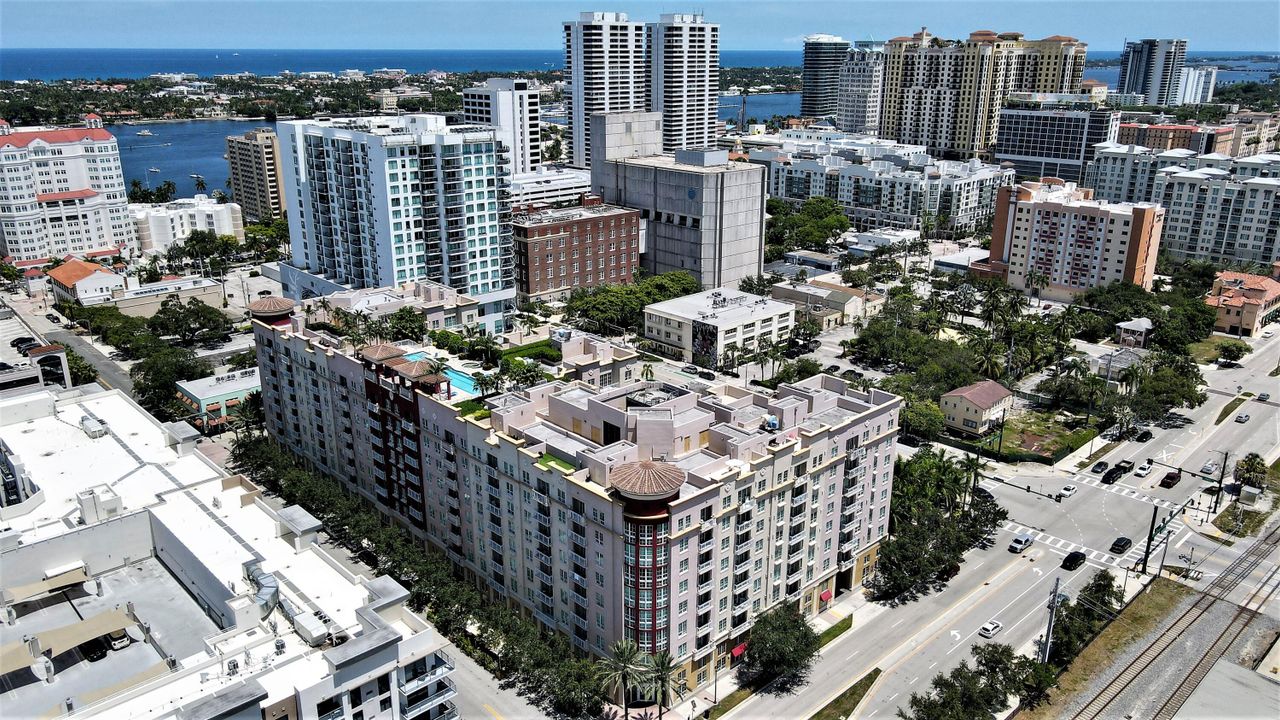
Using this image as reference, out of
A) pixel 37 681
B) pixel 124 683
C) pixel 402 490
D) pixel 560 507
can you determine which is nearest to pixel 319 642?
pixel 124 683

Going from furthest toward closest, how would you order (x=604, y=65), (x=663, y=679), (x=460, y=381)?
(x=604, y=65), (x=460, y=381), (x=663, y=679)

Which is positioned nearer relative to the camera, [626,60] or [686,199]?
[686,199]

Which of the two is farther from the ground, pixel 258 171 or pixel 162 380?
pixel 258 171

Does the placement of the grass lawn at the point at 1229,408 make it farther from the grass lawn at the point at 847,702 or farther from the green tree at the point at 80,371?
the green tree at the point at 80,371

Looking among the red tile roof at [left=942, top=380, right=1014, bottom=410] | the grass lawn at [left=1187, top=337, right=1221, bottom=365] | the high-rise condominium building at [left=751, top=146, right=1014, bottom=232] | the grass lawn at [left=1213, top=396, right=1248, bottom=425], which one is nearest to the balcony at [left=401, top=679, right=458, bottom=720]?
the red tile roof at [left=942, top=380, right=1014, bottom=410]

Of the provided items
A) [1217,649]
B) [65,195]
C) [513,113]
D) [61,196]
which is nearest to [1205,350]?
[1217,649]

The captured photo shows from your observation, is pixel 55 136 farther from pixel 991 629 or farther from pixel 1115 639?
pixel 1115 639
